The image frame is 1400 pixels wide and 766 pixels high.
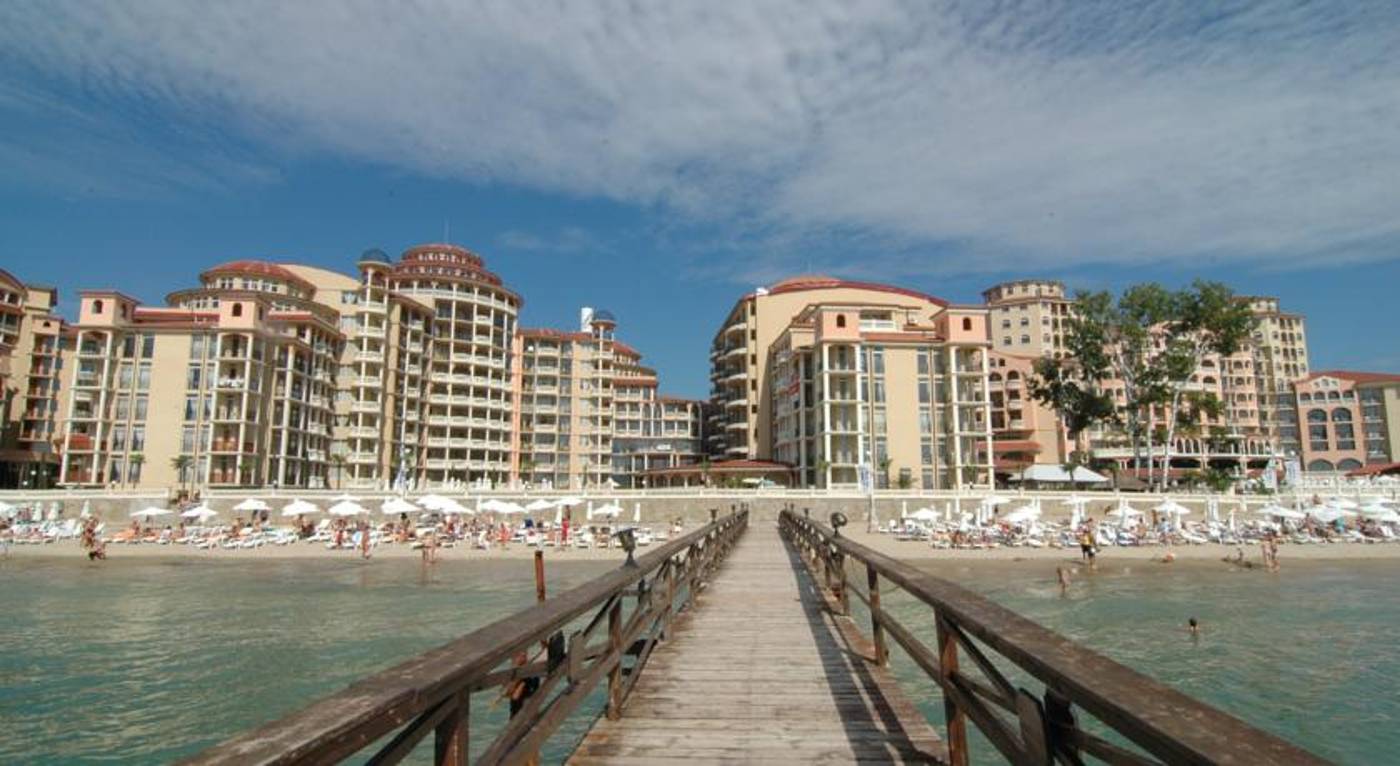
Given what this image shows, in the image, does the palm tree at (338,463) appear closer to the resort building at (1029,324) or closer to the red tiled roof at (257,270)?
the red tiled roof at (257,270)

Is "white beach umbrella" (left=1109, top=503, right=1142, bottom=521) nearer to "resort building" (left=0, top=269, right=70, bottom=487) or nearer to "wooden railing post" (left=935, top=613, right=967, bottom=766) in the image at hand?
"wooden railing post" (left=935, top=613, right=967, bottom=766)

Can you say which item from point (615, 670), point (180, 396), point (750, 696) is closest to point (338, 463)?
point (180, 396)

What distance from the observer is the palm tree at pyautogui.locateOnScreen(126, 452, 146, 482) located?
61.2m

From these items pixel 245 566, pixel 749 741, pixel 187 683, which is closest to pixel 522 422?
pixel 245 566

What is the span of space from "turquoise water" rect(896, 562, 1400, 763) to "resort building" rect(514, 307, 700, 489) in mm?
59026

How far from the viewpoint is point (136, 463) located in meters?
61.5

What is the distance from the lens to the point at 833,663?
7.89 m

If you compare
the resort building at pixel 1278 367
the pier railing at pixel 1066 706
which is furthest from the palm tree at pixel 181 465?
the resort building at pixel 1278 367

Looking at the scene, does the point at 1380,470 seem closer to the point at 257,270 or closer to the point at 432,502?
the point at 432,502

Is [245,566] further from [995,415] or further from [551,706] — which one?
[995,415]

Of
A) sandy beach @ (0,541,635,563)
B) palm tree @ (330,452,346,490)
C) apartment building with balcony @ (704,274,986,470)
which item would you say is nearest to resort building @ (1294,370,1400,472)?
apartment building with balcony @ (704,274,986,470)

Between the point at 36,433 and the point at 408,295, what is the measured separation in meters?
37.2

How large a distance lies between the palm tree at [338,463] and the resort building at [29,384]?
24.9 metres

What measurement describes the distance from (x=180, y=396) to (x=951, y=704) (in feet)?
238
